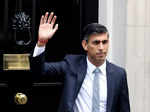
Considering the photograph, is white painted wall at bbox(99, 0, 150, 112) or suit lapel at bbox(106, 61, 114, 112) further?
white painted wall at bbox(99, 0, 150, 112)

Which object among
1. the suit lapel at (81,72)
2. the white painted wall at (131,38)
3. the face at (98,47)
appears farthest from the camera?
the white painted wall at (131,38)

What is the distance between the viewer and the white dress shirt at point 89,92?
3.27 metres

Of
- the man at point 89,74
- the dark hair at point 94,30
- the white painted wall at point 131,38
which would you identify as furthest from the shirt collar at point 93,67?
the white painted wall at point 131,38

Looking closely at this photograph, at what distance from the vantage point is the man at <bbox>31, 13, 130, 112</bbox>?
322cm

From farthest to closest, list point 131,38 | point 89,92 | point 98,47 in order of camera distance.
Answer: point 131,38 → point 89,92 → point 98,47

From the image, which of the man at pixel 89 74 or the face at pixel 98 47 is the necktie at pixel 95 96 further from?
the face at pixel 98 47

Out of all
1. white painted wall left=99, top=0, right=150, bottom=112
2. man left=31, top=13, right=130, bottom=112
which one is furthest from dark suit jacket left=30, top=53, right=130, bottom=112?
white painted wall left=99, top=0, right=150, bottom=112

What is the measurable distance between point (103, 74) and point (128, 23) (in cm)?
109

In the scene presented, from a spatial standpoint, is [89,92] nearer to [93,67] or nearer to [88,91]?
[88,91]

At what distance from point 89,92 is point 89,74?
166 millimetres

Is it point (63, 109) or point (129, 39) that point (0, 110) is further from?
point (129, 39)

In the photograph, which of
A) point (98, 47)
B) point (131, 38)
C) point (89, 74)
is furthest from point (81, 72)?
point (131, 38)

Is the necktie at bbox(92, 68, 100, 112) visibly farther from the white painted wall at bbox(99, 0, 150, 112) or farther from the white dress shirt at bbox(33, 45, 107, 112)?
the white painted wall at bbox(99, 0, 150, 112)

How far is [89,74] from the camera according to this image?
3.38 metres
